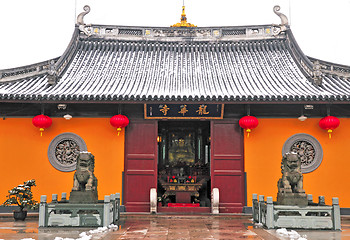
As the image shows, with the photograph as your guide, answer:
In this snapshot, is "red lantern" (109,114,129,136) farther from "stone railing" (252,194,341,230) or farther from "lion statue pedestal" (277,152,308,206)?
"stone railing" (252,194,341,230)

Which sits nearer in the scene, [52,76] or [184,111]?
[184,111]

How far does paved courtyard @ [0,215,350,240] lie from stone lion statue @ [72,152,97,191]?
3.58 ft

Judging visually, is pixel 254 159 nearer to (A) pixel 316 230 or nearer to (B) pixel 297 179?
(B) pixel 297 179

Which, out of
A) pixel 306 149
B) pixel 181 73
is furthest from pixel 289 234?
pixel 181 73

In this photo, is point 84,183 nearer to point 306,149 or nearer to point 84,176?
point 84,176

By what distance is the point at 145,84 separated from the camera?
12102 mm

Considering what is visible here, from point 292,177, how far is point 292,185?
22 cm

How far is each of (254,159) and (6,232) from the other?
276 inches

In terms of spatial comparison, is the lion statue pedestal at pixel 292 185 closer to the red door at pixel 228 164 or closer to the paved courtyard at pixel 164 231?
the paved courtyard at pixel 164 231

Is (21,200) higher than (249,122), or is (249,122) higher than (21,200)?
(249,122)

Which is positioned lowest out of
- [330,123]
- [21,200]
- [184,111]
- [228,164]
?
[21,200]

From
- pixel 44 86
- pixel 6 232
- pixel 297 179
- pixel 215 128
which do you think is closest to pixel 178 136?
pixel 215 128

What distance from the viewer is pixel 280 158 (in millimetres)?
11453

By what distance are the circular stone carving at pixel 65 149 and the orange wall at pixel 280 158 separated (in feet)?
16.8
